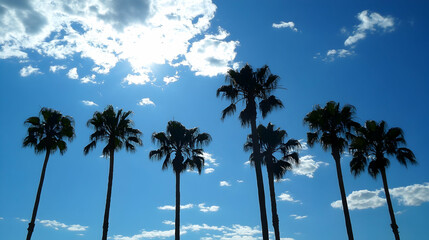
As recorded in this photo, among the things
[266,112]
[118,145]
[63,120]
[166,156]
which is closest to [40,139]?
[63,120]

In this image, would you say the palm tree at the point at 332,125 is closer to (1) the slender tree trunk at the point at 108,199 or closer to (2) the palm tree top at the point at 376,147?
(2) the palm tree top at the point at 376,147

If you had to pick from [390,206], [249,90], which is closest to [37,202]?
[249,90]

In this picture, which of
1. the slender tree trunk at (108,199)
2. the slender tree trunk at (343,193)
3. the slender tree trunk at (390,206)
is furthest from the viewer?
the slender tree trunk at (390,206)

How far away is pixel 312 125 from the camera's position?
31.2m

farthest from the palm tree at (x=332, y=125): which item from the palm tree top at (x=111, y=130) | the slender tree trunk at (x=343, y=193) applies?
the palm tree top at (x=111, y=130)

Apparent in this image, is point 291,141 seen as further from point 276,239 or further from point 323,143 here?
point 276,239

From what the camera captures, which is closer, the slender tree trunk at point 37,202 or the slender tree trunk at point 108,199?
the slender tree trunk at point 108,199

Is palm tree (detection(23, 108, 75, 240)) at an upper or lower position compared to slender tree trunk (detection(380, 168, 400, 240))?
upper

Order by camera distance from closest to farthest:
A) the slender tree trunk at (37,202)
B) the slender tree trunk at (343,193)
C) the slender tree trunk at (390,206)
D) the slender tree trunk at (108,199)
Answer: the slender tree trunk at (343,193)
the slender tree trunk at (108,199)
the slender tree trunk at (37,202)
the slender tree trunk at (390,206)

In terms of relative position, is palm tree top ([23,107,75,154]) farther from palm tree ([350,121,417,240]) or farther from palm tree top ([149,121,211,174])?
palm tree ([350,121,417,240])

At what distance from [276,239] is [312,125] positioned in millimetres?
10355

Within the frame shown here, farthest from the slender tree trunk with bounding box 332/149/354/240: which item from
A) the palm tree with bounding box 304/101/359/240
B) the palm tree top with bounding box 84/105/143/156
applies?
the palm tree top with bounding box 84/105/143/156

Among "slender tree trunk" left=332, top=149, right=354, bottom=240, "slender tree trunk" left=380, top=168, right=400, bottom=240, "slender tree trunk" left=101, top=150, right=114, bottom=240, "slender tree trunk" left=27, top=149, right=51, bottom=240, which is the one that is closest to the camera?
"slender tree trunk" left=332, top=149, right=354, bottom=240

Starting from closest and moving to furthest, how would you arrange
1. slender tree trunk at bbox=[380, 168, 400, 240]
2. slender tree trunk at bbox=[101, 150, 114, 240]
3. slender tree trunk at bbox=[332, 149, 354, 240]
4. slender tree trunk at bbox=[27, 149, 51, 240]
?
slender tree trunk at bbox=[332, 149, 354, 240] < slender tree trunk at bbox=[101, 150, 114, 240] < slender tree trunk at bbox=[27, 149, 51, 240] < slender tree trunk at bbox=[380, 168, 400, 240]
